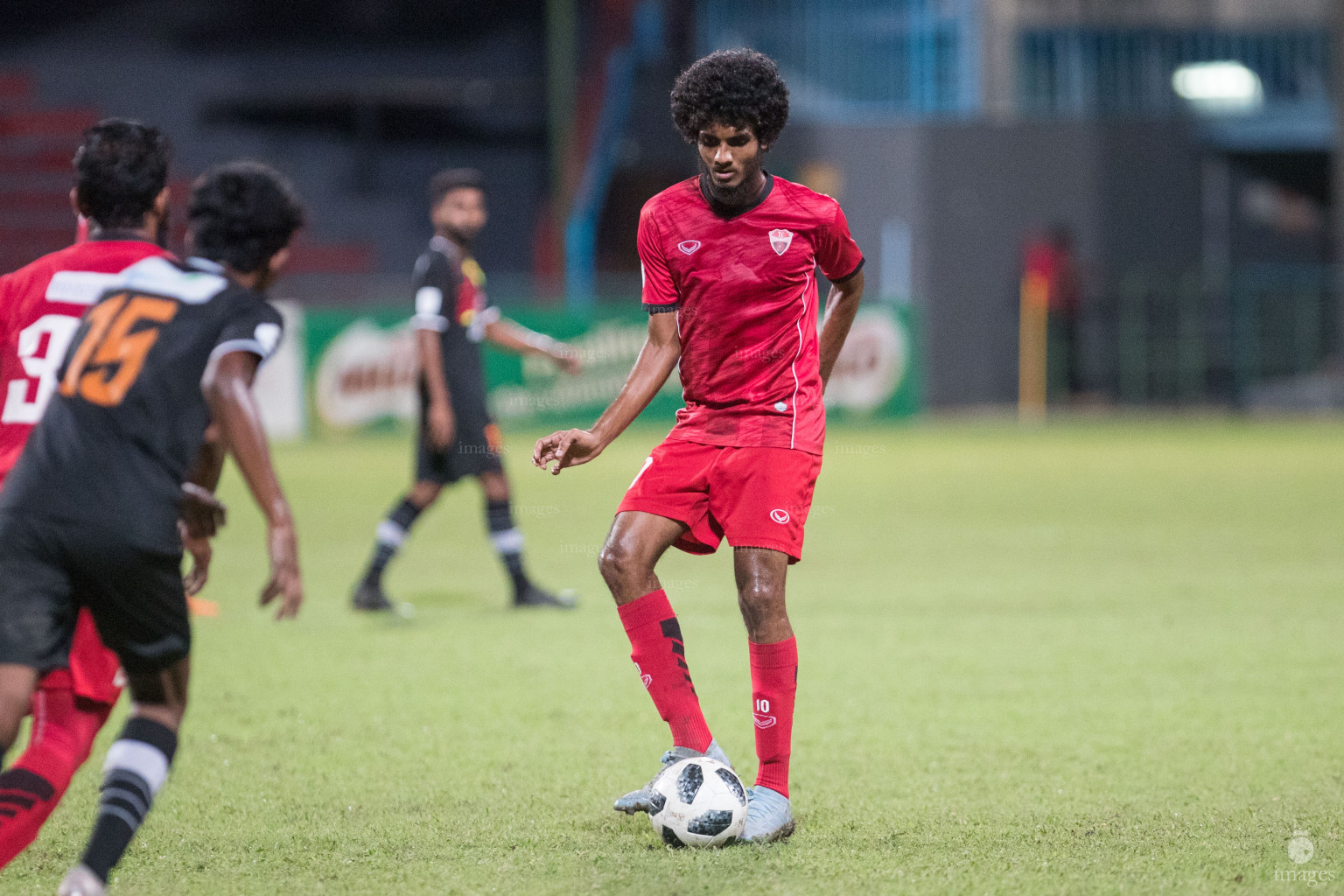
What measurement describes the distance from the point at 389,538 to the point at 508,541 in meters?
0.60

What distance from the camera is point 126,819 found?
3068 millimetres

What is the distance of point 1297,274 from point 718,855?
21.2 m

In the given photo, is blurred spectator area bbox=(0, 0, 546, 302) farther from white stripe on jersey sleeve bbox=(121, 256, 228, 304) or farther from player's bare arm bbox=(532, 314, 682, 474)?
white stripe on jersey sleeve bbox=(121, 256, 228, 304)

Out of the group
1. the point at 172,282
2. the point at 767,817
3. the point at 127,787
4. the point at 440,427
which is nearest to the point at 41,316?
the point at 172,282

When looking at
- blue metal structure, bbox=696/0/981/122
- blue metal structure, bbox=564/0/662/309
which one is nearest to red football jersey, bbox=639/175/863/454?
blue metal structure, bbox=564/0/662/309

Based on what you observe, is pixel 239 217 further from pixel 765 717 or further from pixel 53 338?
pixel 765 717

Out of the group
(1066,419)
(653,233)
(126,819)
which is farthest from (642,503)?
(1066,419)

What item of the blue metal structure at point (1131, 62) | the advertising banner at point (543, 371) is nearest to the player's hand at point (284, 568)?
the advertising banner at point (543, 371)

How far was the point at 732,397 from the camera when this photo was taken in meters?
4.17

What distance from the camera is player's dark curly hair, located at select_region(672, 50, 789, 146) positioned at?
3.95 metres

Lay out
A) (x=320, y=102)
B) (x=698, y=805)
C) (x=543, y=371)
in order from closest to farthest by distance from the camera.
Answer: (x=698, y=805) < (x=543, y=371) < (x=320, y=102)

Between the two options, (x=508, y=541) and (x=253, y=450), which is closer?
(x=253, y=450)

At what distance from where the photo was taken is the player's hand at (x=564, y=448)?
3912 mm

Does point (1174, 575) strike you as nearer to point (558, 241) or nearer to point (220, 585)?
point (220, 585)
